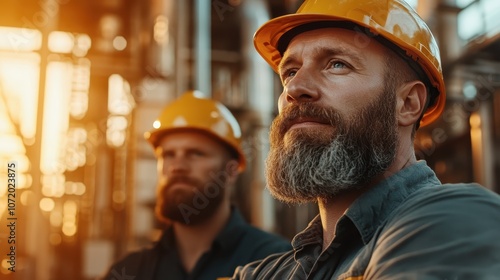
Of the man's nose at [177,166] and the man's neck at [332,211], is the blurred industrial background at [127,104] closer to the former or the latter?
the man's nose at [177,166]

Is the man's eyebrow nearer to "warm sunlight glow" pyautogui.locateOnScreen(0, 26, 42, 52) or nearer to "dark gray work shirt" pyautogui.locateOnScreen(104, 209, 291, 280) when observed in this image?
"dark gray work shirt" pyautogui.locateOnScreen(104, 209, 291, 280)

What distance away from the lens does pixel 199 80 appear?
7746 millimetres

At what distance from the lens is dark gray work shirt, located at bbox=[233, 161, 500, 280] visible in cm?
146

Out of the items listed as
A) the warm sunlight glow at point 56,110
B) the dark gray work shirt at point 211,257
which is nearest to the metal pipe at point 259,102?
the warm sunlight glow at point 56,110

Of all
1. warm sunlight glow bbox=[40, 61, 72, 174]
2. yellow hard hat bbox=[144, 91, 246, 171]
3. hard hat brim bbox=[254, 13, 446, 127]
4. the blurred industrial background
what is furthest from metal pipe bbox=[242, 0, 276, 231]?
hard hat brim bbox=[254, 13, 446, 127]

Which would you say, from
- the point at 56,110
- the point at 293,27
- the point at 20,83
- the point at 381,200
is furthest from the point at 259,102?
the point at 381,200

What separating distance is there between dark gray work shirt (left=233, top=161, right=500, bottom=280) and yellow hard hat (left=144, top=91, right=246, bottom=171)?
2801 mm

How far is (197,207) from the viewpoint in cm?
450

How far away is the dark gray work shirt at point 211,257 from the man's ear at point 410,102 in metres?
1.95

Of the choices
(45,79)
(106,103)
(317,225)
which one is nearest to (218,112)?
(45,79)

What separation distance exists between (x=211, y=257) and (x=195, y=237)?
0.24m

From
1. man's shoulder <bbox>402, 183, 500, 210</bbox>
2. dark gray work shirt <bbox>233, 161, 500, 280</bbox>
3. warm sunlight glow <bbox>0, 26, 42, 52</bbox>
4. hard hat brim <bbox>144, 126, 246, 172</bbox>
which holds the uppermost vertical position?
warm sunlight glow <bbox>0, 26, 42, 52</bbox>

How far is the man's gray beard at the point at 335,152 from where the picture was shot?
6.94ft

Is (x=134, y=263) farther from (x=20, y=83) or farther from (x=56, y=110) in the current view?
(x=56, y=110)
